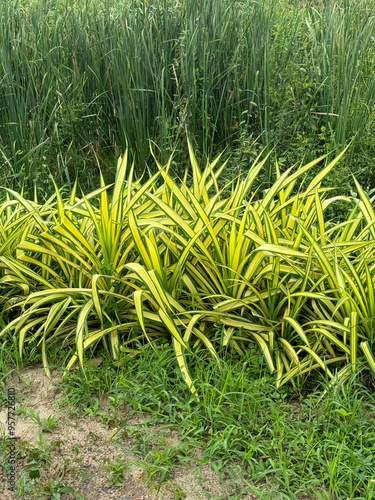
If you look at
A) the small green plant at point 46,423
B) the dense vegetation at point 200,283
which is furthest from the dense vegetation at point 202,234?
the small green plant at point 46,423

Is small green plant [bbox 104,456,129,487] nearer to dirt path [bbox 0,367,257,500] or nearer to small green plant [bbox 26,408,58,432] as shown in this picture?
dirt path [bbox 0,367,257,500]

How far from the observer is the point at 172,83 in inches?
148

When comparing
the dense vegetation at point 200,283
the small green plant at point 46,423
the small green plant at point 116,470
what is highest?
the dense vegetation at point 200,283

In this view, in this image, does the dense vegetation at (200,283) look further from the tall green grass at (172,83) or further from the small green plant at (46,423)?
the tall green grass at (172,83)

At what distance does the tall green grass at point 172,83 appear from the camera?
3535mm

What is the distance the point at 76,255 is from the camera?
Answer: 2480 millimetres

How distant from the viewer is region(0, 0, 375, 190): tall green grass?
3.54m

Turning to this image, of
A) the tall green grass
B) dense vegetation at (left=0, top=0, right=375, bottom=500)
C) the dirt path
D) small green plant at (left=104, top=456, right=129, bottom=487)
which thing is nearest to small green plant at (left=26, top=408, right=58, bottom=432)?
the dirt path

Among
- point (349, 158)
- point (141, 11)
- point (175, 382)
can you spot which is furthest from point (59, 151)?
point (175, 382)

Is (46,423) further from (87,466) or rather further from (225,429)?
(225,429)

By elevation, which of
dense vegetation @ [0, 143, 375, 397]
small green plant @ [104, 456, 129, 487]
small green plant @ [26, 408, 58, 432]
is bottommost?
small green plant @ [26, 408, 58, 432]

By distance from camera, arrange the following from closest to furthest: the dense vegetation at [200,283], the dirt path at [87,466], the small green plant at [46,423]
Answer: the dirt path at [87,466], the small green plant at [46,423], the dense vegetation at [200,283]

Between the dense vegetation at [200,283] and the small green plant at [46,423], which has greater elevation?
the dense vegetation at [200,283]

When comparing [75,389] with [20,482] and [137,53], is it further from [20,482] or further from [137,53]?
[137,53]
